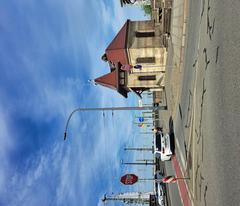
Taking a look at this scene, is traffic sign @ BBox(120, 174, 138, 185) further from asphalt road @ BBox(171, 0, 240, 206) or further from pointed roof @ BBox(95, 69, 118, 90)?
pointed roof @ BBox(95, 69, 118, 90)

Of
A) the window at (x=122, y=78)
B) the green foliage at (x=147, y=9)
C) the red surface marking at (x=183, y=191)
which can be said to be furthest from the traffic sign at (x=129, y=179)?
the green foliage at (x=147, y=9)

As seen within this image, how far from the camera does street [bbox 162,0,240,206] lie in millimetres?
10461

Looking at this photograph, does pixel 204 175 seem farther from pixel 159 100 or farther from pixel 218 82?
pixel 159 100

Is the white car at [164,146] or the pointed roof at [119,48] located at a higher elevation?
the pointed roof at [119,48]

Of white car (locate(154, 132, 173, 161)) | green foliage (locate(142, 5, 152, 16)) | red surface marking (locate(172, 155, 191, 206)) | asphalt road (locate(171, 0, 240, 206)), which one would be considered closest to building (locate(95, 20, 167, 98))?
white car (locate(154, 132, 173, 161))

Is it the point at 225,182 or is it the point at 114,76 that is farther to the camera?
the point at 114,76

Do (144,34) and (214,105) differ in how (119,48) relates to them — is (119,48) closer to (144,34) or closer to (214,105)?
(144,34)

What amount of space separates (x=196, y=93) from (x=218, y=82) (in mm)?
4948

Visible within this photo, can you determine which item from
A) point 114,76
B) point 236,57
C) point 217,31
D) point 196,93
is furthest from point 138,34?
point 236,57

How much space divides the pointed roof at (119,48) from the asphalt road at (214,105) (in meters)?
17.9

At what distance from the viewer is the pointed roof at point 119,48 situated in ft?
124

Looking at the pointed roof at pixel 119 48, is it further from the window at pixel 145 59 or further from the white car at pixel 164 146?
the white car at pixel 164 146

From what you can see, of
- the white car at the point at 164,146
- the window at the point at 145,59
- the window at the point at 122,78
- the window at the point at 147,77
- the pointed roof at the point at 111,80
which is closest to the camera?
the white car at the point at 164,146

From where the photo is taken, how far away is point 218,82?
12367mm
